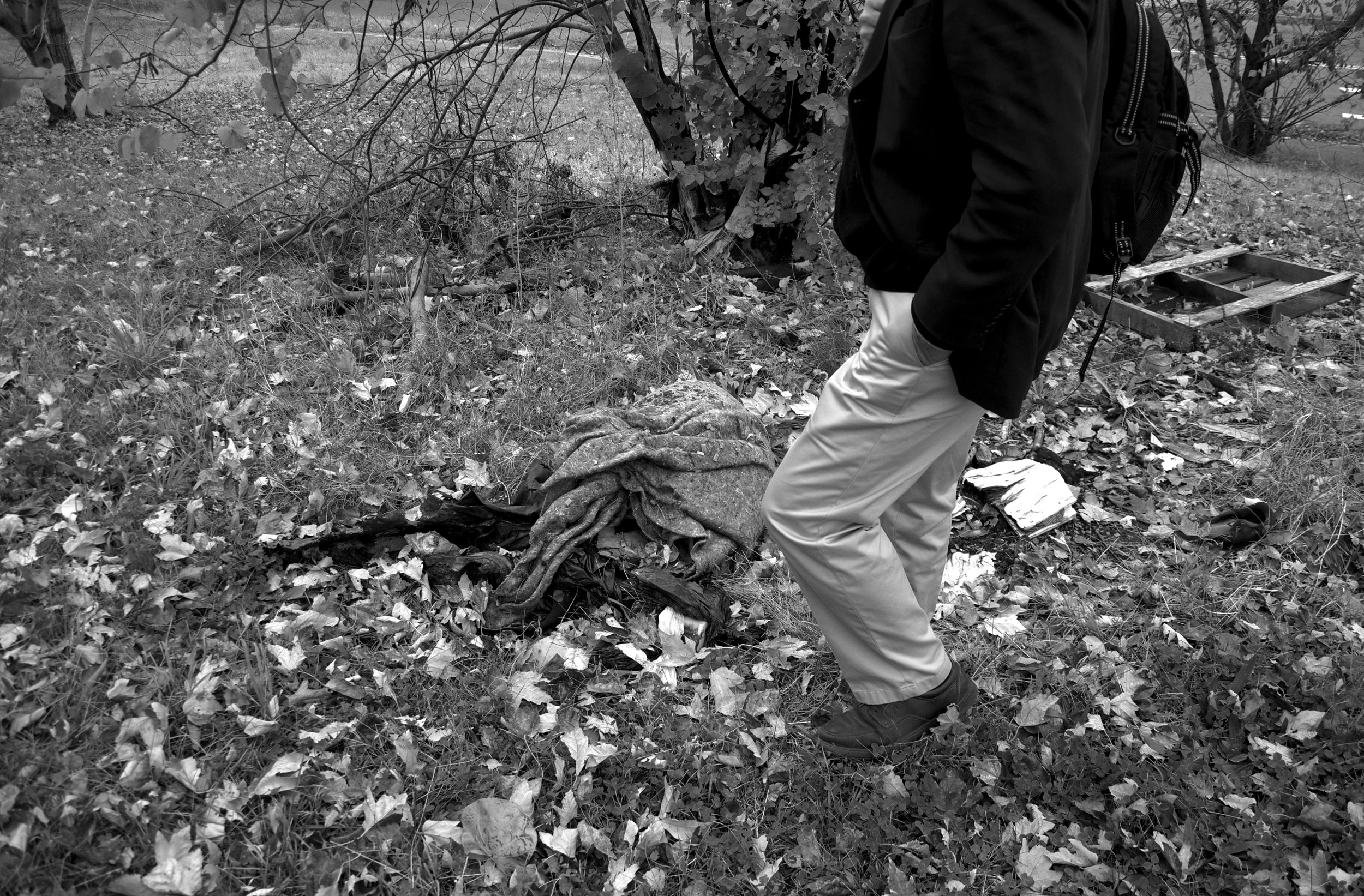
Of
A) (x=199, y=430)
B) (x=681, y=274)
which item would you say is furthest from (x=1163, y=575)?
(x=199, y=430)

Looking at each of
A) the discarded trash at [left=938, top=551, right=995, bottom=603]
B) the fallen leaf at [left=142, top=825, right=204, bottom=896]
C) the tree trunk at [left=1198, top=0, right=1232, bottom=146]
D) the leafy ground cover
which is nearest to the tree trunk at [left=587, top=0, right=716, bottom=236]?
the leafy ground cover

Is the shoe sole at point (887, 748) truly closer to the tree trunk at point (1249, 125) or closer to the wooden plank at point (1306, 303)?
the wooden plank at point (1306, 303)

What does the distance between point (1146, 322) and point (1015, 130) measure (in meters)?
3.96

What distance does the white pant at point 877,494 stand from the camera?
1.95 m

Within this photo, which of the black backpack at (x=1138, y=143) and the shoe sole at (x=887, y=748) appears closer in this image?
the black backpack at (x=1138, y=143)

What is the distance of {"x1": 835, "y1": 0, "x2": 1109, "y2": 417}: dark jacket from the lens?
1575 mm

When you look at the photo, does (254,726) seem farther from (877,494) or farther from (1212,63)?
(1212,63)

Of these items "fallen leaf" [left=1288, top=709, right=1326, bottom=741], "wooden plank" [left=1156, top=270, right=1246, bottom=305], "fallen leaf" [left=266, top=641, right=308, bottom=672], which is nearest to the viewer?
"fallen leaf" [left=1288, top=709, right=1326, bottom=741]

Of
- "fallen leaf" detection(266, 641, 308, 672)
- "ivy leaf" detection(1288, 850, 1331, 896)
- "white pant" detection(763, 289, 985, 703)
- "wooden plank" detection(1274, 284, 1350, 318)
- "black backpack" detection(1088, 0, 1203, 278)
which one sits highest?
"black backpack" detection(1088, 0, 1203, 278)

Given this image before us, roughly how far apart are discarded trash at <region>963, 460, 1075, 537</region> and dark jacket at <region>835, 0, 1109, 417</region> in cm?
158

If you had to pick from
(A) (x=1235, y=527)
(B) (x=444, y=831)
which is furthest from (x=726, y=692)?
(A) (x=1235, y=527)

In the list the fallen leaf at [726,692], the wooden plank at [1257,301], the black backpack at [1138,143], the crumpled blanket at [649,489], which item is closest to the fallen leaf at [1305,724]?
the black backpack at [1138,143]

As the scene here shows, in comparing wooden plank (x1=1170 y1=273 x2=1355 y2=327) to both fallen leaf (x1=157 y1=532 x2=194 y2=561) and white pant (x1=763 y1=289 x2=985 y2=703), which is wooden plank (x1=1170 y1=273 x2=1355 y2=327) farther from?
fallen leaf (x1=157 y1=532 x2=194 y2=561)

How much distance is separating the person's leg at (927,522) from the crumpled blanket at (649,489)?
857 mm
